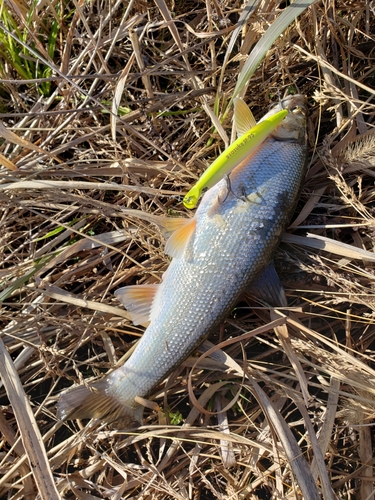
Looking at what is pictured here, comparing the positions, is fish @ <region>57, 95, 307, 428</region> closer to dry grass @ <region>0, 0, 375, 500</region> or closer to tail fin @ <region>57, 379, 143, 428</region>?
tail fin @ <region>57, 379, 143, 428</region>

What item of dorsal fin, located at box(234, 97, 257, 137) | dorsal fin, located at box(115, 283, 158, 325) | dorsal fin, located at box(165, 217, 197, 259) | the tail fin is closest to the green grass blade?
dorsal fin, located at box(234, 97, 257, 137)

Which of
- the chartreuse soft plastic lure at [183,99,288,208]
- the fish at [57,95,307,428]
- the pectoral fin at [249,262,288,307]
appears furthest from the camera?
the pectoral fin at [249,262,288,307]

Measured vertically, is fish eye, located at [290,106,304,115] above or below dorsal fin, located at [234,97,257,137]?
below

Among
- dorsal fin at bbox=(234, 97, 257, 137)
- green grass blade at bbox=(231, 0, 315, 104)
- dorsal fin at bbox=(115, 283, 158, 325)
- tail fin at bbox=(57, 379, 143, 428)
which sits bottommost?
tail fin at bbox=(57, 379, 143, 428)

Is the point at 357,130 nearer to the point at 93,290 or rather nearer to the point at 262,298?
the point at 262,298

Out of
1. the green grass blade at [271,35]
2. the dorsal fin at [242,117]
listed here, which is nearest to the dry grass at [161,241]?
the green grass blade at [271,35]

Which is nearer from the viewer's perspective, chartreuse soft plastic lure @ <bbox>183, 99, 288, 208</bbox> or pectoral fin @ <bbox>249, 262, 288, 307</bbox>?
chartreuse soft plastic lure @ <bbox>183, 99, 288, 208</bbox>

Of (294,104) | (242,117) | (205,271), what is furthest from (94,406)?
(294,104)

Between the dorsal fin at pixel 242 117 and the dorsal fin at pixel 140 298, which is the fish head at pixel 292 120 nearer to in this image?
the dorsal fin at pixel 242 117

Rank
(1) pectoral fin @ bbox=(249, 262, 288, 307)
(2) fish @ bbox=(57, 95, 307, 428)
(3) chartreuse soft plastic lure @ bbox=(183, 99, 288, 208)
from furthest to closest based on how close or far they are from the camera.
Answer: (1) pectoral fin @ bbox=(249, 262, 288, 307)
(2) fish @ bbox=(57, 95, 307, 428)
(3) chartreuse soft plastic lure @ bbox=(183, 99, 288, 208)
